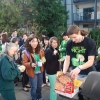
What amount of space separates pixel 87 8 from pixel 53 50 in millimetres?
17982

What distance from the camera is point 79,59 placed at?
2.57 m

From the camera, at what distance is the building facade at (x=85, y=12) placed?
1953 cm

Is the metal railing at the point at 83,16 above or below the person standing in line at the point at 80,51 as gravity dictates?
above

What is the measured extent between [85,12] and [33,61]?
59.3ft

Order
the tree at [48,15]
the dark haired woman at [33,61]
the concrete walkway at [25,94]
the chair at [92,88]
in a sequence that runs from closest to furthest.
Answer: the chair at [92,88] → the dark haired woman at [33,61] → the concrete walkway at [25,94] → the tree at [48,15]

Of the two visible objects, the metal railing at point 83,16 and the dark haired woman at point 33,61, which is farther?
the metal railing at point 83,16

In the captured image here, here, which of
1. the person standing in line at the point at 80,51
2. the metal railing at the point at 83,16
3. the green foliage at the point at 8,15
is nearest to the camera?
the person standing in line at the point at 80,51

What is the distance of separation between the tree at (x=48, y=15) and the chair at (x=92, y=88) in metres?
12.8

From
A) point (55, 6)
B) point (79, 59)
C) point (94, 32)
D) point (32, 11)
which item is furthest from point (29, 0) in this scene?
point (79, 59)

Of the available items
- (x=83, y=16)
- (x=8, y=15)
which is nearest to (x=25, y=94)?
(x=8, y=15)

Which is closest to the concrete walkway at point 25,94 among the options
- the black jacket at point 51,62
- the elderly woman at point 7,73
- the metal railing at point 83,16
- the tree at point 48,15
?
the black jacket at point 51,62

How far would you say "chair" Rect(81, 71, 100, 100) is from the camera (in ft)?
4.72

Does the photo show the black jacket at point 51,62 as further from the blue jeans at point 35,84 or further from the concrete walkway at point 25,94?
the concrete walkway at point 25,94

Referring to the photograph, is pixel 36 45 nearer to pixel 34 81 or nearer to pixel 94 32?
pixel 34 81
